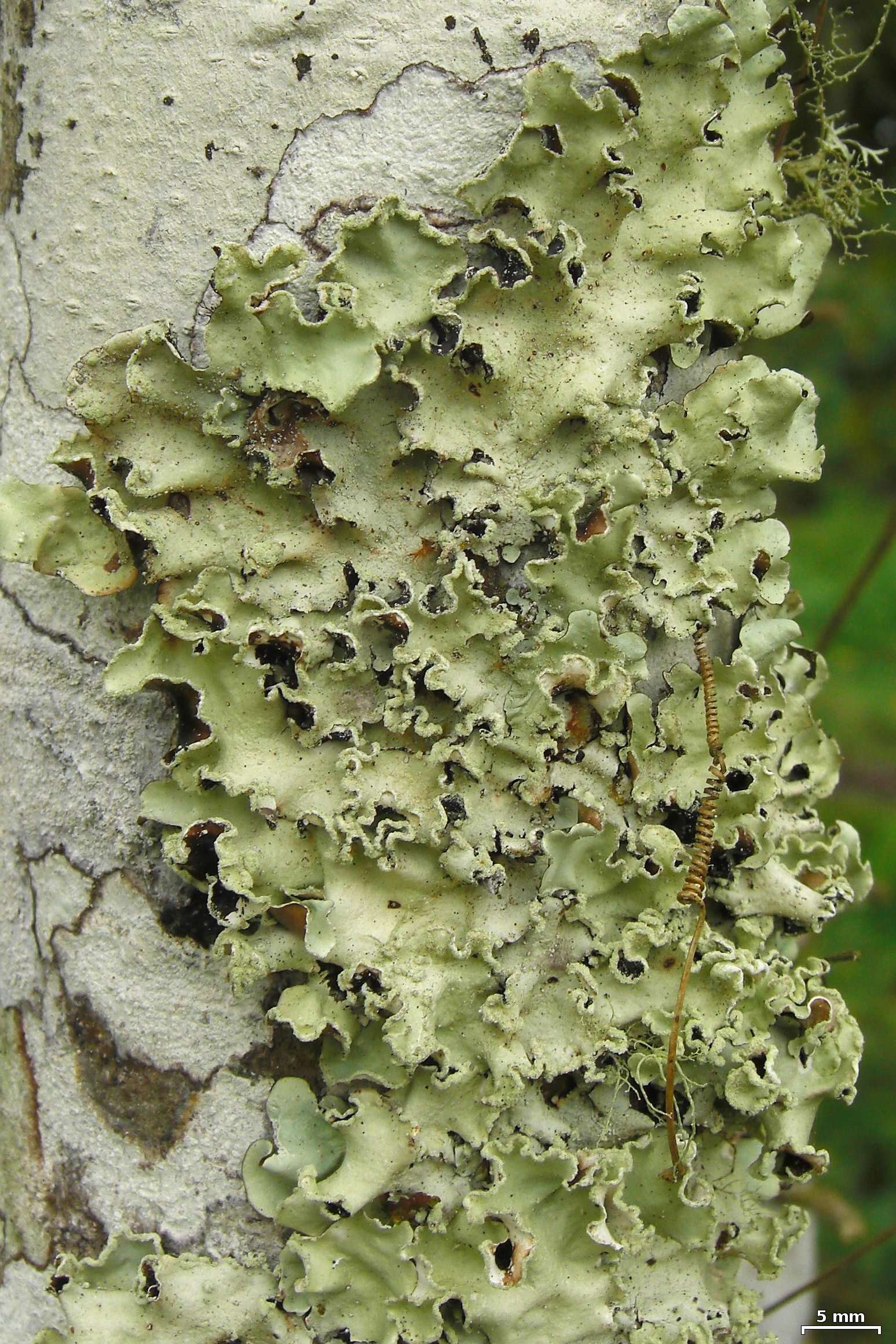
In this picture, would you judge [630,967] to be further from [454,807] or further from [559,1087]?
[454,807]

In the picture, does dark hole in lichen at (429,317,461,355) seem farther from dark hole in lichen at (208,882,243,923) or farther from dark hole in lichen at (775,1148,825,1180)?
dark hole in lichen at (775,1148,825,1180)

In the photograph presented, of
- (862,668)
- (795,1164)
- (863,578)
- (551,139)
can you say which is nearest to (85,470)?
(551,139)

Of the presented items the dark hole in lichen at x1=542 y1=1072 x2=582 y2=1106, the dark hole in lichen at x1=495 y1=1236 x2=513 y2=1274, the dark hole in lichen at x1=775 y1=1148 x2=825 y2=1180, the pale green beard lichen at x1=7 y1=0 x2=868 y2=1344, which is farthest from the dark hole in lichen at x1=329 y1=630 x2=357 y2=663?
the dark hole in lichen at x1=775 y1=1148 x2=825 y2=1180

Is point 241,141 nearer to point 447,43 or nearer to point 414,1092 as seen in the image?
point 447,43

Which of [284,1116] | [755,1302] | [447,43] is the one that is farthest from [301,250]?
[755,1302]

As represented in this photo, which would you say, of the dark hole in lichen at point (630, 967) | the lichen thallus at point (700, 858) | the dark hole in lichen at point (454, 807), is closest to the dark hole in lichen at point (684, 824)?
the lichen thallus at point (700, 858)

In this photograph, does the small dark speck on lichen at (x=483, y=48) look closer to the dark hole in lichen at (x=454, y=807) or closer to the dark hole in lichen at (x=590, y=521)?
the dark hole in lichen at (x=590, y=521)

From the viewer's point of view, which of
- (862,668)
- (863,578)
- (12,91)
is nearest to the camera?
(12,91)
